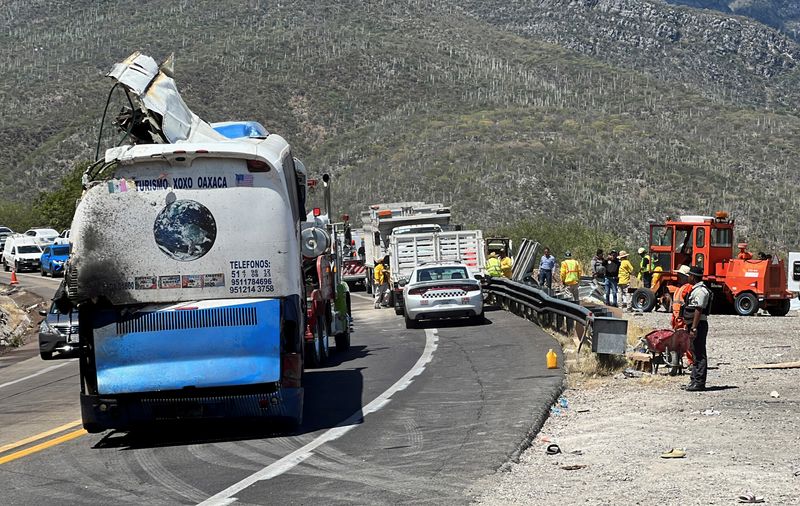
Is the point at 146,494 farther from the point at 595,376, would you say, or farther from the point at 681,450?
the point at 595,376

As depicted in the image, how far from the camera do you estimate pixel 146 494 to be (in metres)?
9.97

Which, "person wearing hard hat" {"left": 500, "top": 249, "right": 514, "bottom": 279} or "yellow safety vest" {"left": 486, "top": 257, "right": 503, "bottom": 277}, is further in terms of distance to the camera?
"person wearing hard hat" {"left": 500, "top": 249, "right": 514, "bottom": 279}

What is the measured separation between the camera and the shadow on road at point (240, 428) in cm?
1289

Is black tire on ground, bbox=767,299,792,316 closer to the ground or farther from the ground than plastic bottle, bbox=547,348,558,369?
closer to the ground

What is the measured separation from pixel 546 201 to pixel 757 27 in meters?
104

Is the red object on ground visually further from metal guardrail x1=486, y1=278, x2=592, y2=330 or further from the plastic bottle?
metal guardrail x1=486, y1=278, x2=592, y2=330

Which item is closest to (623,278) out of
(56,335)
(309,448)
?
(56,335)

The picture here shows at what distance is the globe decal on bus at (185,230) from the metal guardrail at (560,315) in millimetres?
6978

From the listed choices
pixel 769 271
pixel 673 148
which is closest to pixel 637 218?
pixel 673 148

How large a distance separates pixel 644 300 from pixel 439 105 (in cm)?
7081

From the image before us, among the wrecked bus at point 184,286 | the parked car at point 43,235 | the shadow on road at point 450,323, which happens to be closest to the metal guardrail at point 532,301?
the shadow on road at point 450,323

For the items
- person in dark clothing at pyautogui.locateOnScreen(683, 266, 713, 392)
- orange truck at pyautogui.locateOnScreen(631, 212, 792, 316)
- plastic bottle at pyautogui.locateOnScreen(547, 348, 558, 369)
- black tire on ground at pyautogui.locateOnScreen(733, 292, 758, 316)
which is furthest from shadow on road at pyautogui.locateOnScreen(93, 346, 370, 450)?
black tire on ground at pyautogui.locateOnScreen(733, 292, 758, 316)

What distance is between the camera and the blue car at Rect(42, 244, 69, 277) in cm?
5550

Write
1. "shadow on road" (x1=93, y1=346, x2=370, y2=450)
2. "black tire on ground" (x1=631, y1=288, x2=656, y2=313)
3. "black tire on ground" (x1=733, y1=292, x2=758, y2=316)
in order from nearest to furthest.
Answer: "shadow on road" (x1=93, y1=346, x2=370, y2=450), "black tire on ground" (x1=733, y1=292, x2=758, y2=316), "black tire on ground" (x1=631, y1=288, x2=656, y2=313)
